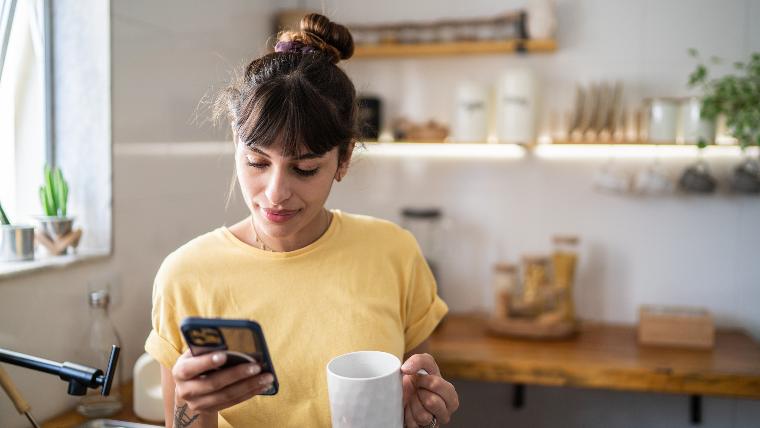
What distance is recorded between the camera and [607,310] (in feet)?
8.31

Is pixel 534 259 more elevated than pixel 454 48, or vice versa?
pixel 454 48

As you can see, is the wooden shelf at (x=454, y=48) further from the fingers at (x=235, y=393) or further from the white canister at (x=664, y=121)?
the fingers at (x=235, y=393)

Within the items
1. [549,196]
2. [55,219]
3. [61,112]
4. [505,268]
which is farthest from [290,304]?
[549,196]

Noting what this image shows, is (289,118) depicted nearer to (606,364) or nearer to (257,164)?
(257,164)

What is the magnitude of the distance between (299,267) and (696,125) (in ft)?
5.79

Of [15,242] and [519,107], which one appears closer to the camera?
[15,242]

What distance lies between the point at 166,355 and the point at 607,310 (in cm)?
198

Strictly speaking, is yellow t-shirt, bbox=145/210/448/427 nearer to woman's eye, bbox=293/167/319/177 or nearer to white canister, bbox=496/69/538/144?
woman's eye, bbox=293/167/319/177

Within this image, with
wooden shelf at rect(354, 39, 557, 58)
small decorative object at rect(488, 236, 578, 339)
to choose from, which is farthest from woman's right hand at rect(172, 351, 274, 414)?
wooden shelf at rect(354, 39, 557, 58)

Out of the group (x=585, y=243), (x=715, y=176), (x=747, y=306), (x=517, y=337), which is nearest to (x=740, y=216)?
(x=715, y=176)

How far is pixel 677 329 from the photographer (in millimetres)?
2191

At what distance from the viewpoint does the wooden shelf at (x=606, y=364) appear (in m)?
1.92

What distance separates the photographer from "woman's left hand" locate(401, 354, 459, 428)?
886 millimetres

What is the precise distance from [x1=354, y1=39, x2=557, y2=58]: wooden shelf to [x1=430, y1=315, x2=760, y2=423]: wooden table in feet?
3.56
